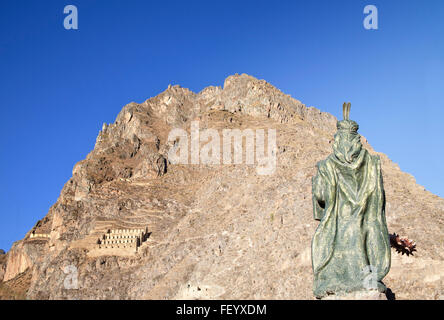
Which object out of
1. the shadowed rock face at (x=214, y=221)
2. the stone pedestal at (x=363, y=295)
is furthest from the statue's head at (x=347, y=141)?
the shadowed rock face at (x=214, y=221)

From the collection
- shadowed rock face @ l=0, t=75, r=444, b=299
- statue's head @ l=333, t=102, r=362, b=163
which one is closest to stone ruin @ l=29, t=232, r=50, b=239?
shadowed rock face @ l=0, t=75, r=444, b=299

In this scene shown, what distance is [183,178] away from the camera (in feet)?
297

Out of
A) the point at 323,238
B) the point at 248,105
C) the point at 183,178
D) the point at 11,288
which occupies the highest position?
the point at 248,105

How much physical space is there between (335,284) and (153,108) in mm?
121098

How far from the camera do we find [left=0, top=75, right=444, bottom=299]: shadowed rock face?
164 ft

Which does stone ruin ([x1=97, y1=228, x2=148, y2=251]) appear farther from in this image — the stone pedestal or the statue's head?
the stone pedestal

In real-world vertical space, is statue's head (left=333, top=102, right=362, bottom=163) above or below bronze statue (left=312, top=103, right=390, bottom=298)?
above

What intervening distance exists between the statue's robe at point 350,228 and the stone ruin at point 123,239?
61.1 m

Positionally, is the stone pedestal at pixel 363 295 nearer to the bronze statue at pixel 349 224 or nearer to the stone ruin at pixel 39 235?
the bronze statue at pixel 349 224

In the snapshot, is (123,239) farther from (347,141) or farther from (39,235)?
(347,141)

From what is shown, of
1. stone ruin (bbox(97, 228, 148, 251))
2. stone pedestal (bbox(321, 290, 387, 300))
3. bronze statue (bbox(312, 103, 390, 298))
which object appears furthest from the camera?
stone ruin (bbox(97, 228, 148, 251))
